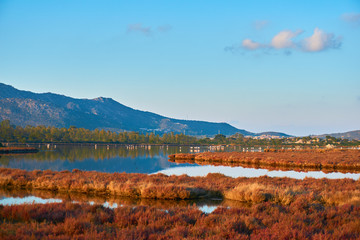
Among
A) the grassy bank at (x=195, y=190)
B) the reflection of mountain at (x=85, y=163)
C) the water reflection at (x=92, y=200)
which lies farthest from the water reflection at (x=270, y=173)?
the water reflection at (x=92, y=200)

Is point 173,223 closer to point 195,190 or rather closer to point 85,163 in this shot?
point 195,190

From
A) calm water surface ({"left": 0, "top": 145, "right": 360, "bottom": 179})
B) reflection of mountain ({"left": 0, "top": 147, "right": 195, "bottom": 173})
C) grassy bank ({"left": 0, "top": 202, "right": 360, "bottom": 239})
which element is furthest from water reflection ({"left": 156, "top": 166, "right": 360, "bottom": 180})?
grassy bank ({"left": 0, "top": 202, "right": 360, "bottom": 239})

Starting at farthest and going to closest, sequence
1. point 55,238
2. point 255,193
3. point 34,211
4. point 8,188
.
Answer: point 8,188, point 255,193, point 34,211, point 55,238

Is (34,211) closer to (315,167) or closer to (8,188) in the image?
(8,188)

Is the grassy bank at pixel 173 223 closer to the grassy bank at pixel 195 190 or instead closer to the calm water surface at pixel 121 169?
the grassy bank at pixel 195 190

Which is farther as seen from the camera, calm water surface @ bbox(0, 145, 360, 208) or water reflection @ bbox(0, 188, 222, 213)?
calm water surface @ bbox(0, 145, 360, 208)

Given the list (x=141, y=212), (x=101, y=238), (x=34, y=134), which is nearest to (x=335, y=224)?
(x=141, y=212)

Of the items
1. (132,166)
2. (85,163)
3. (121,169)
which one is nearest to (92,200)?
(121,169)

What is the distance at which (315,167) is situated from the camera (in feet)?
160

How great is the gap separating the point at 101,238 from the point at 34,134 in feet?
530

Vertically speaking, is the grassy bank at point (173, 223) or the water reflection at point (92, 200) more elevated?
the grassy bank at point (173, 223)

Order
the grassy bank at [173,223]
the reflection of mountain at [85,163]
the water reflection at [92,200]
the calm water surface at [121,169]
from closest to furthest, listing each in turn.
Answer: the grassy bank at [173,223] < the water reflection at [92,200] < the calm water surface at [121,169] < the reflection of mountain at [85,163]

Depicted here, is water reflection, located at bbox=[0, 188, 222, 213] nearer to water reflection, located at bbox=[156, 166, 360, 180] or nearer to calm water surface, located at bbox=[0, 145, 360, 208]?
calm water surface, located at bbox=[0, 145, 360, 208]

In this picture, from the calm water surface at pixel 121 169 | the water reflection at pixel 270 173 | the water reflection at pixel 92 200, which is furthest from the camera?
the water reflection at pixel 270 173
